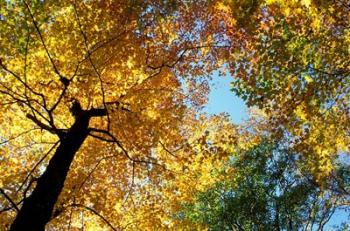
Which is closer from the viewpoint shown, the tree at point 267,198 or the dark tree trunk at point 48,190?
the dark tree trunk at point 48,190

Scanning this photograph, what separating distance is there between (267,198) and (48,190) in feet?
50.6

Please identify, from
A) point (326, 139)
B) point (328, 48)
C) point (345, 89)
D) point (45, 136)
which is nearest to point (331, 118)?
point (326, 139)

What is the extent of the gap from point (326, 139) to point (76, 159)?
7.31 meters

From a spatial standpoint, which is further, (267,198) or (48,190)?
(267,198)

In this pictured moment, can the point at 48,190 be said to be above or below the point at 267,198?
below

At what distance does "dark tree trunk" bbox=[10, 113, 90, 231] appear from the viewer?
7.22 metres

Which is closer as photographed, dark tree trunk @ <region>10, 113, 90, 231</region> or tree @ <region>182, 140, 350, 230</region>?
dark tree trunk @ <region>10, 113, 90, 231</region>

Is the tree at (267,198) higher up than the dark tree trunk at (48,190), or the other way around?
the tree at (267,198)

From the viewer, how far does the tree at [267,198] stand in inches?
810

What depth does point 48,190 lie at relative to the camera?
25.6ft

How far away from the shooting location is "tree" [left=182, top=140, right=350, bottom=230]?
2056 centimetres

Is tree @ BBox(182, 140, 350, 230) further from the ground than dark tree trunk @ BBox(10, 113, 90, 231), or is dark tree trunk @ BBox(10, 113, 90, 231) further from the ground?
tree @ BBox(182, 140, 350, 230)

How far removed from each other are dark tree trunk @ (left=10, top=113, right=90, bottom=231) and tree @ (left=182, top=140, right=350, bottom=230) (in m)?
12.4

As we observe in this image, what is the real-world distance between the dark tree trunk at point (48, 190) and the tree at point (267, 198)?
40.7 feet
